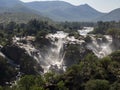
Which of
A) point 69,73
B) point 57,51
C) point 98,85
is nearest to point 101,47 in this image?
point 57,51

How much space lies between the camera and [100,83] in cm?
6925

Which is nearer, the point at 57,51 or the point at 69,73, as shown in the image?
the point at 69,73

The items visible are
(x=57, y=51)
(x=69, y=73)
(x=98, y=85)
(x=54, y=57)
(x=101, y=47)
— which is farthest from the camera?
(x=101, y=47)

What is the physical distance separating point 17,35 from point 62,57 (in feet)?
79.2

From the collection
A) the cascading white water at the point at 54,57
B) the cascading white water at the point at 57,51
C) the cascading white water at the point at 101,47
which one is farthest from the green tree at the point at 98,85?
the cascading white water at the point at 101,47

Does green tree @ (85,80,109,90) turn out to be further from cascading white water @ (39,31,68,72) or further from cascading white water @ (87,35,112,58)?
cascading white water @ (87,35,112,58)

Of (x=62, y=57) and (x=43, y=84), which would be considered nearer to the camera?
(x=43, y=84)

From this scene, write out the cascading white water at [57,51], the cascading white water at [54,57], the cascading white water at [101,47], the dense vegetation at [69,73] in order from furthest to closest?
the cascading white water at [101,47] < the cascading white water at [57,51] < the cascading white water at [54,57] < the dense vegetation at [69,73]

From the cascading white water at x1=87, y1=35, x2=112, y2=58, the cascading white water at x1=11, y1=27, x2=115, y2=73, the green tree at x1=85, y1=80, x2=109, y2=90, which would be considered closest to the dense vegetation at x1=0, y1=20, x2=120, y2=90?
the green tree at x1=85, y1=80, x2=109, y2=90

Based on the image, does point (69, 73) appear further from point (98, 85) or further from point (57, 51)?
point (57, 51)

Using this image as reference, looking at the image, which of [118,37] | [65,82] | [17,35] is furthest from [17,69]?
[118,37]

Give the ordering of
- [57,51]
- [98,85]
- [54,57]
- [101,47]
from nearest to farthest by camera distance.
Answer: [98,85] < [54,57] < [57,51] < [101,47]

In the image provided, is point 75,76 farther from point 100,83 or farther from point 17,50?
point 17,50

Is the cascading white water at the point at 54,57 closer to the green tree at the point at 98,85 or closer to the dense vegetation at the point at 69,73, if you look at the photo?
the dense vegetation at the point at 69,73
